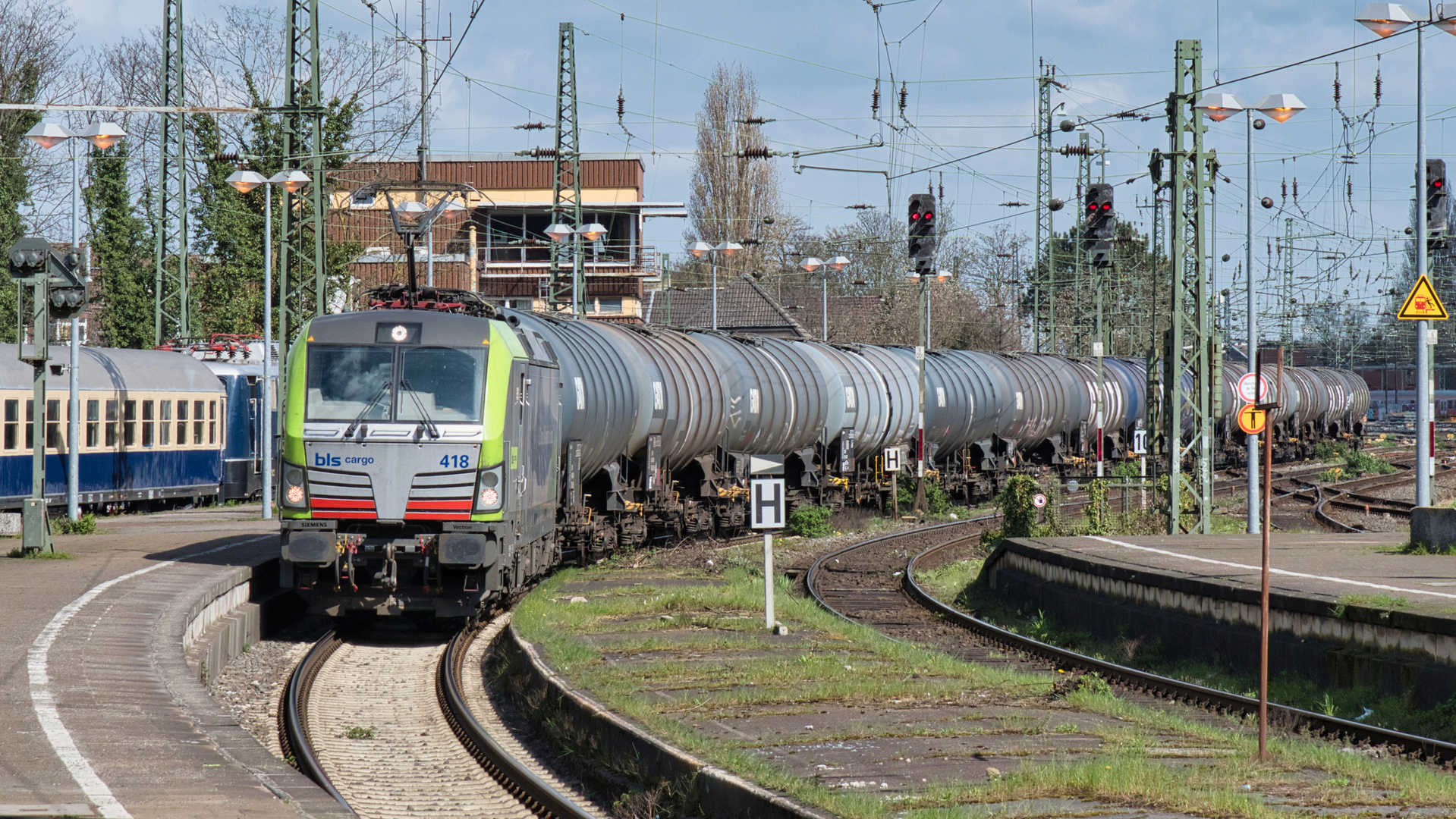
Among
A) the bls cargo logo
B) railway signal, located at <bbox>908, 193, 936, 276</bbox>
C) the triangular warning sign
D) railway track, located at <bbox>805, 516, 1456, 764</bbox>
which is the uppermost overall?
railway signal, located at <bbox>908, 193, 936, 276</bbox>

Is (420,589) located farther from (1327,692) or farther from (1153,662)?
(1327,692)

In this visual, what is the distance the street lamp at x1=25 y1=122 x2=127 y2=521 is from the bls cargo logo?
5.50 metres

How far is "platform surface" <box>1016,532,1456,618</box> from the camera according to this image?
42.6 ft

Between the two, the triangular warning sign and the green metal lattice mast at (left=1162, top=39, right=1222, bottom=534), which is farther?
the green metal lattice mast at (left=1162, top=39, right=1222, bottom=534)

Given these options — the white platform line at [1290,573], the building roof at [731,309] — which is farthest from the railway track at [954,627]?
the building roof at [731,309]

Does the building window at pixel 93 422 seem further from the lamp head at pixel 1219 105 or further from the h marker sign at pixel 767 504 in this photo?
the lamp head at pixel 1219 105

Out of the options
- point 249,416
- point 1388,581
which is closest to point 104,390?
point 249,416

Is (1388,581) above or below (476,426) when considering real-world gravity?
below

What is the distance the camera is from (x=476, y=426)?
1407 cm

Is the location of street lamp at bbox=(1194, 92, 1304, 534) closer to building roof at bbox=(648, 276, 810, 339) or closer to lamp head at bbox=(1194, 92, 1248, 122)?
lamp head at bbox=(1194, 92, 1248, 122)

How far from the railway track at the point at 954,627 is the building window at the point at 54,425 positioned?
13287mm

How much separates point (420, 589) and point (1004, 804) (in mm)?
8477

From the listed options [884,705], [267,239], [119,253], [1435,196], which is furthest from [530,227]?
[884,705]

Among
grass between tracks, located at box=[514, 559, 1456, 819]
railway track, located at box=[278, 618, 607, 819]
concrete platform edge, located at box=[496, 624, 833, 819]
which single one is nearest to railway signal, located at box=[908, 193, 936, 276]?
grass between tracks, located at box=[514, 559, 1456, 819]
